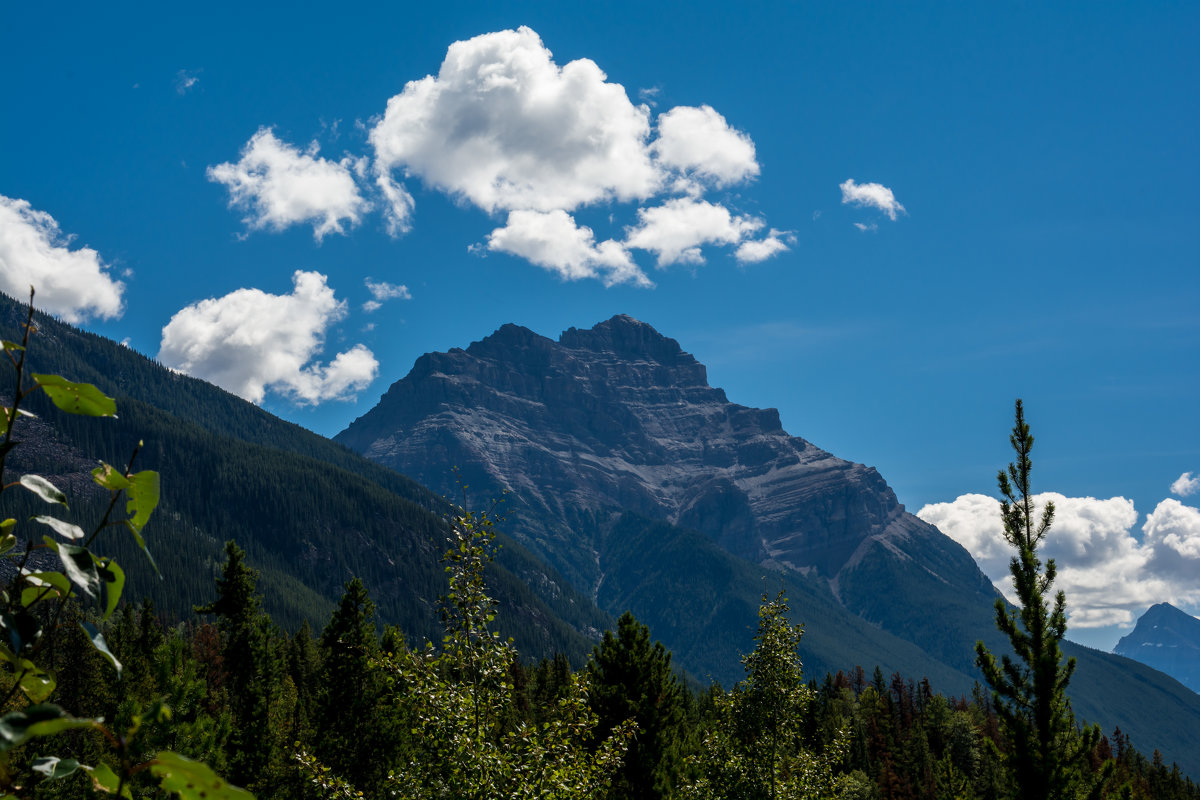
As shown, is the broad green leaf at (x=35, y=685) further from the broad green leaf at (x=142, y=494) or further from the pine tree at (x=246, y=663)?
the pine tree at (x=246, y=663)

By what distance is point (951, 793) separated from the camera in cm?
4303

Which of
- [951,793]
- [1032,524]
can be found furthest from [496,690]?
[951,793]

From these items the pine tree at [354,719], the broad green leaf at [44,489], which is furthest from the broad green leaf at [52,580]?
the pine tree at [354,719]

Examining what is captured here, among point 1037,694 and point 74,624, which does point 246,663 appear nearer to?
point 1037,694

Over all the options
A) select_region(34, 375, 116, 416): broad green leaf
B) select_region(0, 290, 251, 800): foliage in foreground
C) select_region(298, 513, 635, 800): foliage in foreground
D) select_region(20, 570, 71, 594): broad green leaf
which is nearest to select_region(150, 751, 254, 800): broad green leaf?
select_region(0, 290, 251, 800): foliage in foreground

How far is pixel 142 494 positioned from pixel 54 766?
50 cm

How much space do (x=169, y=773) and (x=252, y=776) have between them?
123 ft

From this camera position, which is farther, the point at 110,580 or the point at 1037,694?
the point at 1037,694

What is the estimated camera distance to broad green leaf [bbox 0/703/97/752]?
1.24 metres

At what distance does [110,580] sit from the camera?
1.62 m

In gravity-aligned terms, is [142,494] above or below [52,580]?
above

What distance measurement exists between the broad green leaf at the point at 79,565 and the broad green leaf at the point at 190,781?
12.4 inches

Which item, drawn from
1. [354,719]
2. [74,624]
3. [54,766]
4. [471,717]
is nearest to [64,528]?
[74,624]

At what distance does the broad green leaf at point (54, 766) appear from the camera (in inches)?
57.5
